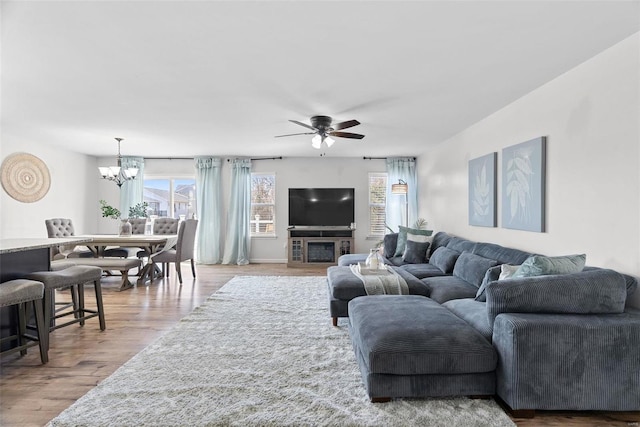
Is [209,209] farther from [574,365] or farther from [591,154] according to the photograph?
[574,365]

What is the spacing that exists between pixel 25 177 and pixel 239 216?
3.68 meters

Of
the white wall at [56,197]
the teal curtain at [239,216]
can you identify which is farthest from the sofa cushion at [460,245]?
the white wall at [56,197]

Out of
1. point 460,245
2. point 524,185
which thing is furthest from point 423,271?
point 524,185

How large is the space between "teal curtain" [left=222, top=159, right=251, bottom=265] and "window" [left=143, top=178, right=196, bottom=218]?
1.04 metres

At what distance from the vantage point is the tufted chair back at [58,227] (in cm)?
524

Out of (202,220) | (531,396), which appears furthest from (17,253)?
(202,220)

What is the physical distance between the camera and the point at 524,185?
11.3 ft

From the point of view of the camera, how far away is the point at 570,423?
195 centimetres

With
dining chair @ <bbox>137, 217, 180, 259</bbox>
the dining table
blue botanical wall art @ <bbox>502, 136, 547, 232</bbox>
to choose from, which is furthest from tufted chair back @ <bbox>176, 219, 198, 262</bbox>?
blue botanical wall art @ <bbox>502, 136, 547, 232</bbox>

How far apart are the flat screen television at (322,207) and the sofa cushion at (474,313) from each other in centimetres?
462

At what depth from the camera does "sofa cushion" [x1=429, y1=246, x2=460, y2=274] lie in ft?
14.0

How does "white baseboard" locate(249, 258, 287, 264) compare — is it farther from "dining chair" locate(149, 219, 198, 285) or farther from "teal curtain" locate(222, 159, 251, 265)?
"dining chair" locate(149, 219, 198, 285)

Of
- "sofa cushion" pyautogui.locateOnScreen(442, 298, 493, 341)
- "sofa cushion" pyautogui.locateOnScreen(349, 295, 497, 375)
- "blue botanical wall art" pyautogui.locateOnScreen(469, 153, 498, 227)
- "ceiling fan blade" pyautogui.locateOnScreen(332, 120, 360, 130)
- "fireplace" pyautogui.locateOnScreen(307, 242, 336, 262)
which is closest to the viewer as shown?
"sofa cushion" pyautogui.locateOnScreen(349, 295, 497, 375)

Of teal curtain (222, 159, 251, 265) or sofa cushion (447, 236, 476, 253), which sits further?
teal curtain (222, 159, 251, 265)
